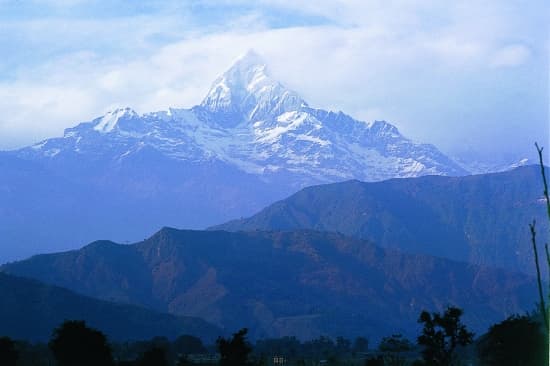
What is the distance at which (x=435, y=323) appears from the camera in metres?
106

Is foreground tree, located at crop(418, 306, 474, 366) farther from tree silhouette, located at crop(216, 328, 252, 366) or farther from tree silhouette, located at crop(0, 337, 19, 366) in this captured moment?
tree silhouette, located at crop(0, 337, 19, 366)

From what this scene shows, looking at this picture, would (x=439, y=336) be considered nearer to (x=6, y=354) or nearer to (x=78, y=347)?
(x=78, y=347)

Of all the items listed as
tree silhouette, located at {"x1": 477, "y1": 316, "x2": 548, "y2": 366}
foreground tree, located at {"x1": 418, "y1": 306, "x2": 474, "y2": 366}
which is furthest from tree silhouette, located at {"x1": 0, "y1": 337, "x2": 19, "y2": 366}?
tree silhouette, located at {"x1": 477, "y1": 316, "x2": 548, "y2": 366}

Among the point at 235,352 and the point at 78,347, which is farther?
the point at 78,347

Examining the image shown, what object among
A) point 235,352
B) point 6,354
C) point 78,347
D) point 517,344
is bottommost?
point 235,352

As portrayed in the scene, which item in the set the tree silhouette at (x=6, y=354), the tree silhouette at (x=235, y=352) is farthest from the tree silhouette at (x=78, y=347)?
the tree silhouette at (x=235, y=352)

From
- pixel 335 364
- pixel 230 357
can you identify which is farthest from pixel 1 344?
pixel 335 364

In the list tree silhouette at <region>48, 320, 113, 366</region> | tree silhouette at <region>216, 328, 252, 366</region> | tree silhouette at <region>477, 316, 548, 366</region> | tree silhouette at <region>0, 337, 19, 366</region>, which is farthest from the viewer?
tree silhouette at <region>0, 337, 19, 366</region>

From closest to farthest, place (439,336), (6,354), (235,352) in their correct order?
(235,352), (439,336), (6,354)

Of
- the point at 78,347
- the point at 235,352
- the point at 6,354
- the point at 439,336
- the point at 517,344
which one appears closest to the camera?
the point at 235,352

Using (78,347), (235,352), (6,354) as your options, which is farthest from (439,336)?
(6,354)

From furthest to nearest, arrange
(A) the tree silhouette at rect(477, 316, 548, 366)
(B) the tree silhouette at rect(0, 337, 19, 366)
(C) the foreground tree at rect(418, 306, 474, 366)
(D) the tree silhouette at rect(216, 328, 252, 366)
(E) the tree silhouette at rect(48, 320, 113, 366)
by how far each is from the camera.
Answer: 1. (B) the tree silhouette at rect(0, 337, 19, 366)
2. (E) the tree silhouette at rect(48, 320, 113, 366)
3. (C) the foreground tree at rect(418, 306, 474, 366)
4. (A) the tree silhouette at rect(477, 316, 548, 366)
5. (D) the tree silhouette at rect(216, 328, 252, 366)

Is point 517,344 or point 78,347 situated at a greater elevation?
point 78,347

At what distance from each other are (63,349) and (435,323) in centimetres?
3703
